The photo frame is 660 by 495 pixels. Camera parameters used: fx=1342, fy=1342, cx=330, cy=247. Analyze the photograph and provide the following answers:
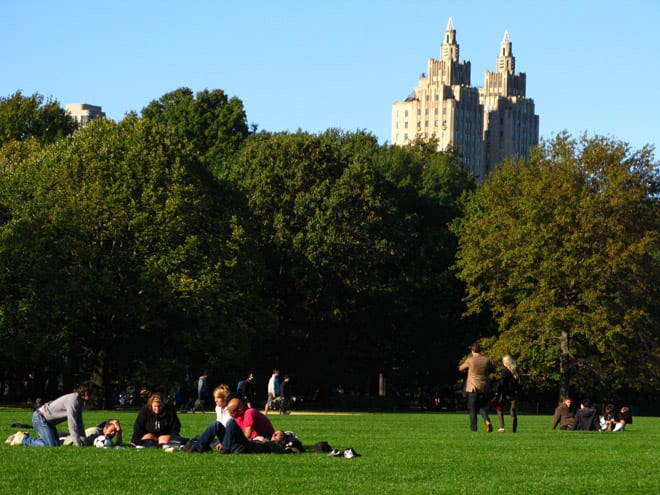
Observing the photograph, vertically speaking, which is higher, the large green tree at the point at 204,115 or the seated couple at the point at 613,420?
the large green tree at the point at 204,115

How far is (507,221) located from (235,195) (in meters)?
14.4

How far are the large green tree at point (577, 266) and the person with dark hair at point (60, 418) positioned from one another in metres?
45.0

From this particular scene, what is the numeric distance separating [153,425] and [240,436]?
2404 mm

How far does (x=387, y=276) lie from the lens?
72.6 m

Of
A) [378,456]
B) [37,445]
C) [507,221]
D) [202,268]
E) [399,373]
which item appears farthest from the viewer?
[399,373]

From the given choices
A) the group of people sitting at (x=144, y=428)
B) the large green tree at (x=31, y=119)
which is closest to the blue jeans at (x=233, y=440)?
the group of people sitting at (x=144, y=428)

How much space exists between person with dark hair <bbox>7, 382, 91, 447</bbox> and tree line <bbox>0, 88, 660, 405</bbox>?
3308 cm

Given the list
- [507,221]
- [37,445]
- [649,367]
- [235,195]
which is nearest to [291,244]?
[235,195]

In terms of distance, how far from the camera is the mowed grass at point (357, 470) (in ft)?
51.8

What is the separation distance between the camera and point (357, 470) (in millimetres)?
18641

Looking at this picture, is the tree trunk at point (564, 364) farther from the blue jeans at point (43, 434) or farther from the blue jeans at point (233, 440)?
the blue jeans at point (233, 440)

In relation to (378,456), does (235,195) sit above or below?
above

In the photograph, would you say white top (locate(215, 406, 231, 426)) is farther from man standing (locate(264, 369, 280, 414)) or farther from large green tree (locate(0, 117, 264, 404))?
large green tree (locate(0, 117, 264, 404))

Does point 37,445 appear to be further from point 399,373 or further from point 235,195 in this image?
point 399,373
